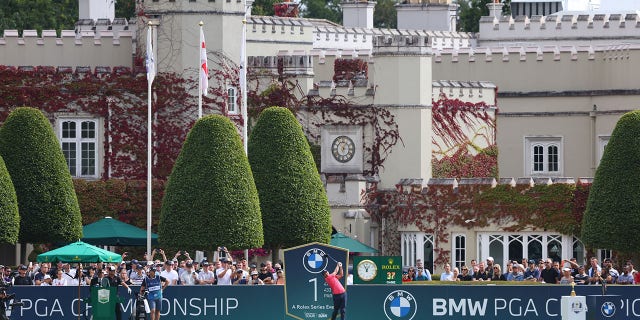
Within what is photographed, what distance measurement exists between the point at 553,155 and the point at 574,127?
122 cm

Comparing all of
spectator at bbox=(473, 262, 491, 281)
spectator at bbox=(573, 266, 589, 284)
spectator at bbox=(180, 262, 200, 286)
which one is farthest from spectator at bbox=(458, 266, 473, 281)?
spectator at bbox=(180, 262, 200, 286)

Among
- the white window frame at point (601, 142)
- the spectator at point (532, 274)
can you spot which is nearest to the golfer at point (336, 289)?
the spectator at point (532, 274)

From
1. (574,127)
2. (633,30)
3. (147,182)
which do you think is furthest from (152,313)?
(633,30)

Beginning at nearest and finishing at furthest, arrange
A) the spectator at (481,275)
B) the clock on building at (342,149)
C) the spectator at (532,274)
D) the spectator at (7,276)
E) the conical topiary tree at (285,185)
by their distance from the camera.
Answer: the spectator at (7,276) < the spectator at (532,274) < the spectator at (481,275) < the conical topiary tree at (285,185) < the clock on building at (342,149)

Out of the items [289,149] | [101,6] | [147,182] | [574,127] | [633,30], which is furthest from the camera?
[101,6]

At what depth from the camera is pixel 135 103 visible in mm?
71125

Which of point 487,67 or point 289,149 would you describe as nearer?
point 289,149

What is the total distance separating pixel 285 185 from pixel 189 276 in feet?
25.8

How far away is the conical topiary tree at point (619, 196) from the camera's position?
6322 centimetres

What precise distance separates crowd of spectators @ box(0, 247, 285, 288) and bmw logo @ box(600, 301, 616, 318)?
7.21 metres

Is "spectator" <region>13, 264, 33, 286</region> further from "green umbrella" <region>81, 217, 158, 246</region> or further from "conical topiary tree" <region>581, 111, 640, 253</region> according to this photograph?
"conical topiary tree" <region>581, 111, 640, 253</region>

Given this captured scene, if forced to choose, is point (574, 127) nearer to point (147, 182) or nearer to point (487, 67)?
point (487, 67)

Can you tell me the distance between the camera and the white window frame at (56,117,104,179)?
232 ft

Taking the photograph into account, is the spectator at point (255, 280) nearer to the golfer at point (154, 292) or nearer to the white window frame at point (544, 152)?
the golfer at point (154, 292)
